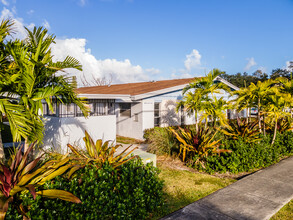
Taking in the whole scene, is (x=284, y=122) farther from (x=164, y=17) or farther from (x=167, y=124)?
(x=164, y=17)

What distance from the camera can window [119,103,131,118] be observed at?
43.2ft

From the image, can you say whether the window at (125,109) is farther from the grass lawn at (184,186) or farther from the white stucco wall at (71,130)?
the grass lawn at (184,186)

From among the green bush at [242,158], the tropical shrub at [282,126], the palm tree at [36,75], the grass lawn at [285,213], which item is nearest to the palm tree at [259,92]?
the tropical shrub at [282,126]

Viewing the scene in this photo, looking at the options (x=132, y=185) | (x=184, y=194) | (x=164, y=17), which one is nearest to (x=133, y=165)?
(x=132, y=185)

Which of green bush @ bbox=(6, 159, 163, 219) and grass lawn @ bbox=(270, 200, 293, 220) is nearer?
green bush @ bbox=(6, 159, 163, 219)

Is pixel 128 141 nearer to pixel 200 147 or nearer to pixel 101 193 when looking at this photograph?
pixel 200 147

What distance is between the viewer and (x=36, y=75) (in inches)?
184

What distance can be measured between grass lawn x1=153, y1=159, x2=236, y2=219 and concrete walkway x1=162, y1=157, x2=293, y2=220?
0.25m

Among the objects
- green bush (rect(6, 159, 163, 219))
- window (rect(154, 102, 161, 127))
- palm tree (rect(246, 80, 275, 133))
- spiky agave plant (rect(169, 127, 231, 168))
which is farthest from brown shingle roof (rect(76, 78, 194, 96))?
green bush (rect(6, 159, 163, 219))

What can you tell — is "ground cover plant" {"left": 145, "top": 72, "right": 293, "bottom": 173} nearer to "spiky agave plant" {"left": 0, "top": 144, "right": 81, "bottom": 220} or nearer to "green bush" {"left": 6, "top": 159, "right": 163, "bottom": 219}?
"green bush" {"left": 6, "top": 159, "right": 163, "bottom": 219}

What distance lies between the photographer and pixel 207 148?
23.4 feet

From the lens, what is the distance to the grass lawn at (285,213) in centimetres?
401

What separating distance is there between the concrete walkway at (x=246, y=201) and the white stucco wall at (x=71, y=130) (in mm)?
5222

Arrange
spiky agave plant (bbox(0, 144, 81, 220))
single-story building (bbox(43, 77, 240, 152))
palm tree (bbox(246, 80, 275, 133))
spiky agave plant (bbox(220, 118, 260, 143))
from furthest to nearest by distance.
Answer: palm tree (bbox(246, 80, 275, 133)) → single-story building (bbox(43, 77, 240, 152)) → spiky agave plant (bbox(220, 118, 260, 143)) → spiky agave plant (bbox(0, 144, 81, 220))
